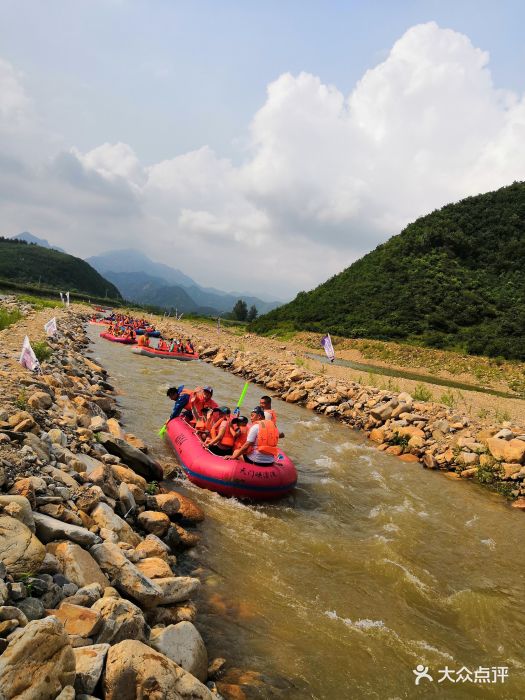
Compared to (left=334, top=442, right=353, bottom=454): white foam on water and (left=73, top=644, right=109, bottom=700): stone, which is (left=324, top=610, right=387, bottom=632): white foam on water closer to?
(left=73, top=644, right=109, bottom=700): stone

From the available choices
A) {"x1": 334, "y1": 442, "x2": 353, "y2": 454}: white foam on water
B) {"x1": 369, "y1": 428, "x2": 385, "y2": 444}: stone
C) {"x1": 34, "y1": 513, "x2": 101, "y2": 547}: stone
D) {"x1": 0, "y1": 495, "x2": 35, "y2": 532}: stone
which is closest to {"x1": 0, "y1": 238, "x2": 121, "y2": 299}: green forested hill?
{"x1": 369, "y1": 428, "x2": 385, "y2": 444}: stone

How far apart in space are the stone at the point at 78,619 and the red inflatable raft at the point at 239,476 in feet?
16.8

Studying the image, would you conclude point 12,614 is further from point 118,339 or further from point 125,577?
point 118,339

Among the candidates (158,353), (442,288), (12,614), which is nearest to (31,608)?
(12,614)

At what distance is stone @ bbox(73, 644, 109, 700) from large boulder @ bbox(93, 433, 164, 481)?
497 cm

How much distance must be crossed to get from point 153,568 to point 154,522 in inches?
50.9

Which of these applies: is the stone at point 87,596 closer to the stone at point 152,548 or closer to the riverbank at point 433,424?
the stone at point 152,548

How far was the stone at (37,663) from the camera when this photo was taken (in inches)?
95.9

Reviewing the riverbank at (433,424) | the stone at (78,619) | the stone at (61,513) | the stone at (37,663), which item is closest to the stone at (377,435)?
the riverbank at (433,424)

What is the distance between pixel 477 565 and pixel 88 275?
17874cm

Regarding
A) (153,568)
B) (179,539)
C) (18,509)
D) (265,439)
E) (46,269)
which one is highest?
(46,269)

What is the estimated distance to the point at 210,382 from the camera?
20922mm

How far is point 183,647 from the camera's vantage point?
3.75 metres

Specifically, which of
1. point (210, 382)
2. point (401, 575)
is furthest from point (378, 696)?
point (210, 382)
